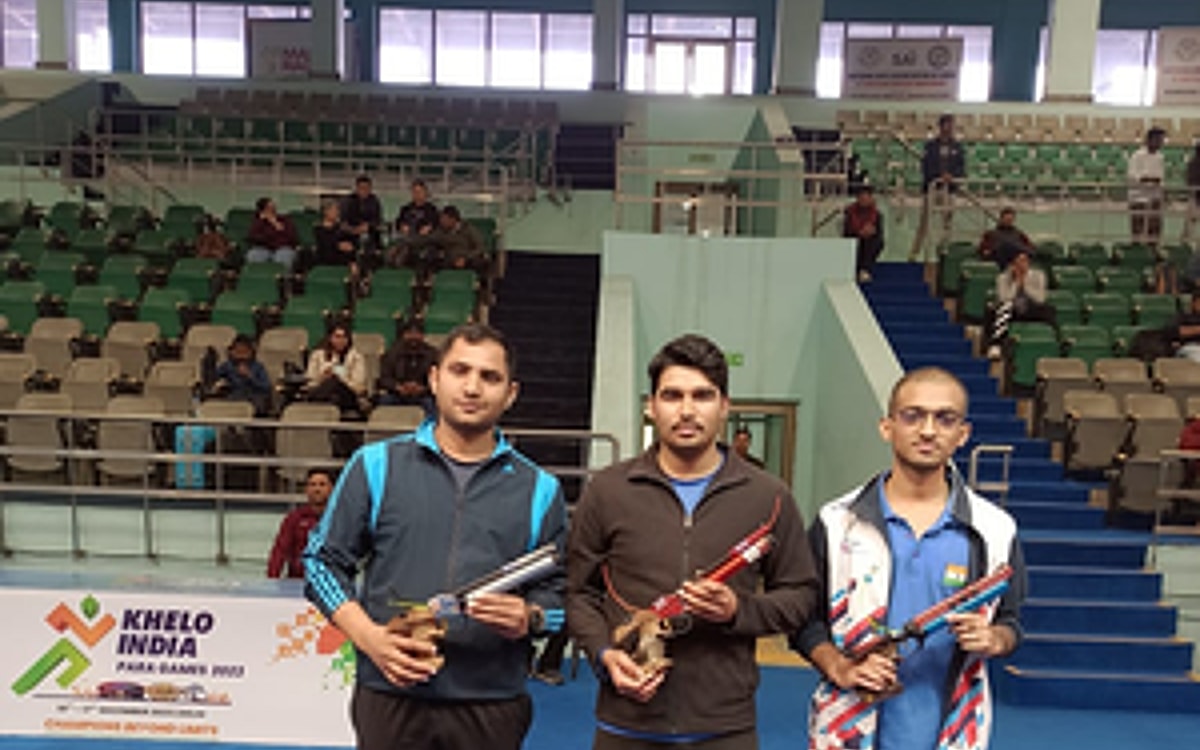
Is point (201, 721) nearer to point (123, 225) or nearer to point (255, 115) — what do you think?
point (123, 225)

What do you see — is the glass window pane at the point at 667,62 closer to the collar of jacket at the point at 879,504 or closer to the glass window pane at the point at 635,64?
the glass window pane at the point at 635,64

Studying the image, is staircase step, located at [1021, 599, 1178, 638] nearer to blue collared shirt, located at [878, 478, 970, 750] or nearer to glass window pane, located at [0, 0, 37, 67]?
blue collared shirt, located at [878, 478, 970, 750]

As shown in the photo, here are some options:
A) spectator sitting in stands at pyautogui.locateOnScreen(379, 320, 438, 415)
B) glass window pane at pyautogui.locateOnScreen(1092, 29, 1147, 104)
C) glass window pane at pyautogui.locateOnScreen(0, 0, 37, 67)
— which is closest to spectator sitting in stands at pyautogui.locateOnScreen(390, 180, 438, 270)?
spectator sitting in stands at pyautogui.locateOnScreen(379, 320, 438, 415)

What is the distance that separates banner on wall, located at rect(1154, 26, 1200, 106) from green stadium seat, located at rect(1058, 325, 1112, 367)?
11.7 meters

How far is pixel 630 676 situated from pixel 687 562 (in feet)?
0.95

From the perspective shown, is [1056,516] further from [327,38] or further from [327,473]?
[327,38]

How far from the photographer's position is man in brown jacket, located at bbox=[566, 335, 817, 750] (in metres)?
2.30

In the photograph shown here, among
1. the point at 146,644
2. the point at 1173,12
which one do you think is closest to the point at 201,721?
the point at 146,644

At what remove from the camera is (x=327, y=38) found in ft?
57.7

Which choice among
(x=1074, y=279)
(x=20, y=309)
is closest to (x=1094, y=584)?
(x=1074, y=279)

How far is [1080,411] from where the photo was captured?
7797 millimetres

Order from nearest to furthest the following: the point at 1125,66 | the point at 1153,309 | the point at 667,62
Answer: the point at 1153,309 < the point at 667,62 < the point at 1125,66

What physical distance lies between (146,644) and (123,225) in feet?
24.2

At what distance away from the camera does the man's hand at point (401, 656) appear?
2.16 meters
